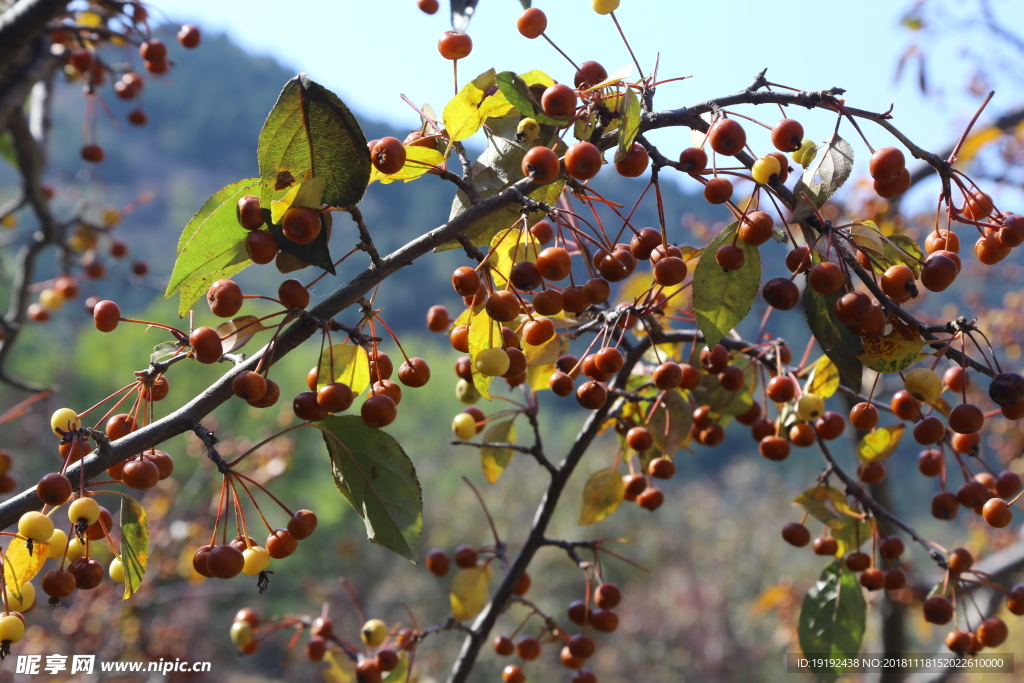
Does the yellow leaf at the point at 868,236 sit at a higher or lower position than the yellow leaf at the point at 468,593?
higher

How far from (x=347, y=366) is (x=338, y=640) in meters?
0.75

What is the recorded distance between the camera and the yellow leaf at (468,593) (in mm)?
1258

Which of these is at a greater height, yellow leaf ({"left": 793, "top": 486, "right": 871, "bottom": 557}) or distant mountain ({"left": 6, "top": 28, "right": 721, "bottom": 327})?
distant mountain ({"left": 6, "top": 28, "right": 721, "bottom": 327})

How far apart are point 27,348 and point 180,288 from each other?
18.3 metres

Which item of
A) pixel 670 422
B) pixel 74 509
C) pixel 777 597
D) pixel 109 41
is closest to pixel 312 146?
pixel 74 509

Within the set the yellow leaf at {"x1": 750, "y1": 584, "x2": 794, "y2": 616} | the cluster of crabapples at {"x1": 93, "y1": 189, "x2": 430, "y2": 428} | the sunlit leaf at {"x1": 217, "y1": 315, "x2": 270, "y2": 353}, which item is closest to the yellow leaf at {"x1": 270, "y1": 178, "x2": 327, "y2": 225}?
the cluster of crabapples at {"x1": 93, "y1": 189, "x2": 430, "y2": 428}

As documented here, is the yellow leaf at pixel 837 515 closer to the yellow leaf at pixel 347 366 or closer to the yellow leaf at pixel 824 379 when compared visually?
the yellow leaf at pixel 824 379

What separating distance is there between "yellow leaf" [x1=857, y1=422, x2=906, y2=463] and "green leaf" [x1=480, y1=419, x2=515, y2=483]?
0.56 m

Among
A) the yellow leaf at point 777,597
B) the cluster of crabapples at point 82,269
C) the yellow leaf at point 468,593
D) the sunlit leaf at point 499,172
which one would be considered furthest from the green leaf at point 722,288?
the yellow leaf at point 777,597

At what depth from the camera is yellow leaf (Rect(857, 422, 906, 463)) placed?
3.51 feet

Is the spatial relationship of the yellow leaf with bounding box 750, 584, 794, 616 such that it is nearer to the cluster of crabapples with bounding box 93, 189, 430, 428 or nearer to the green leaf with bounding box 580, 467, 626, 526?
the green leaf with bounding box 580, 467, 626, 526

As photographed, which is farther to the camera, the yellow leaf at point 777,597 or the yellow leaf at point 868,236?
the yellow leaf at point 777,597

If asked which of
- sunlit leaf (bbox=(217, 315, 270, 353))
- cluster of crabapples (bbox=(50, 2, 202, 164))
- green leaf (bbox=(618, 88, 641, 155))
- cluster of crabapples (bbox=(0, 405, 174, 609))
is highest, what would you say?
cluster of crabapples (bbox=(50, 2, 202, 164))

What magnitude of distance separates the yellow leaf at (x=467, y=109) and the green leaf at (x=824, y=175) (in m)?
0.34
